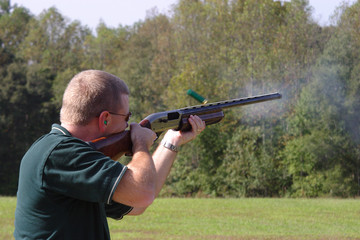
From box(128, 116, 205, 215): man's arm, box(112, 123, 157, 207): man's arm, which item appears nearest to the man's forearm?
box(128, 116, 205, 215): man's arm

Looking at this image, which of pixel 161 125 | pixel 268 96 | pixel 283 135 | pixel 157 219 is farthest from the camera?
pixel 283 135

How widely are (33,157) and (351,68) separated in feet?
115

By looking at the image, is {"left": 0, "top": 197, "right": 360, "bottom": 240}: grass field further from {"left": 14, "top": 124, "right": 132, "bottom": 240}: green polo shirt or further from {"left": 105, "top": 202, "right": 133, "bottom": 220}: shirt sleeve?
{"left": 14, "top": 124, "right": 132, "bottom": 240}: green polo shirt

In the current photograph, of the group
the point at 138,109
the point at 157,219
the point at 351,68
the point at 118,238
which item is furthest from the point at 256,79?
the point at 118,238

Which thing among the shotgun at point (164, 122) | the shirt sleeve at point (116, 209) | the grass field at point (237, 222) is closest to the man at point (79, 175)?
the shotgun at point (164, 122)

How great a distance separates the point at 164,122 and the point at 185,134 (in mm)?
250

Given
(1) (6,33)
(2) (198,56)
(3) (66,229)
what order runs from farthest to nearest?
(1) (6,33)
(2) (198,56)
(3) (66,229)

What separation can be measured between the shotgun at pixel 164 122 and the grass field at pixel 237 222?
24.3 feet

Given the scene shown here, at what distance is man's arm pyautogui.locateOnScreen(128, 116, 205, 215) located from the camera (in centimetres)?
343

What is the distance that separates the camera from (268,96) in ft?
17.3

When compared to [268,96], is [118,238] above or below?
below

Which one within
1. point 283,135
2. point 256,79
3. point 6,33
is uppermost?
point 6,33

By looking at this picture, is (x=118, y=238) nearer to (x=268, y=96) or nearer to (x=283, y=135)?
(x=268, y=96)

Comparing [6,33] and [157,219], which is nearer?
[157,219]
